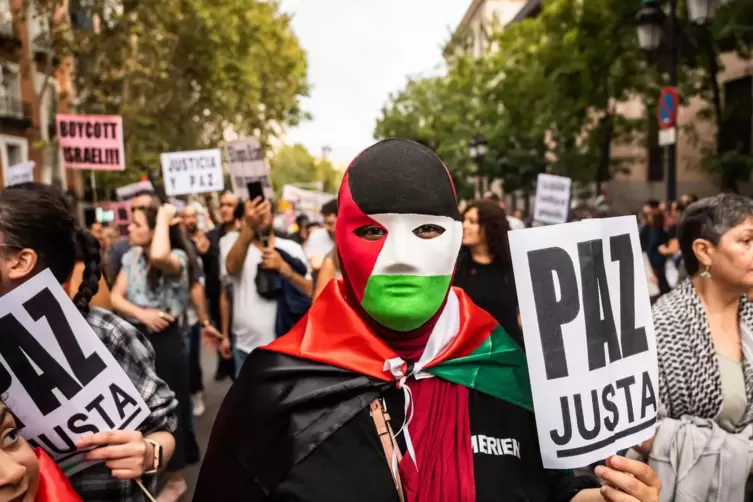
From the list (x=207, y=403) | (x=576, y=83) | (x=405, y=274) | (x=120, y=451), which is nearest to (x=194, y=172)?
(x=207, y=403)

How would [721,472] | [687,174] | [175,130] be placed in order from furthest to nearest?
1. [175,130]
2. [687,174]
3. [721,472]

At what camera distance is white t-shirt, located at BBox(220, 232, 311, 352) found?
19.0 ft

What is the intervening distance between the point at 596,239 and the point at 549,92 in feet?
61.0

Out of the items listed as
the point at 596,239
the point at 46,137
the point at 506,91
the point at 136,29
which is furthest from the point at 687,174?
the point at 596,239

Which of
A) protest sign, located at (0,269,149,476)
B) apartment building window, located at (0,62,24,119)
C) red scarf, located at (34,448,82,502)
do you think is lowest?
red scarf, located at (34,448,82,502)

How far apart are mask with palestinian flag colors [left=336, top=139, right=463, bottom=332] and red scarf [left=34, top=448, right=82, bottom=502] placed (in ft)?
2.93

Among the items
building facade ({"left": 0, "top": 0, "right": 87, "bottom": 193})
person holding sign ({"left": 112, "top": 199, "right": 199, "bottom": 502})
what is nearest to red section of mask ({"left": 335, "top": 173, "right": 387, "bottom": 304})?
person holding sign ({"left": 112, "top": 199, "right": 199, "bottom": 502})

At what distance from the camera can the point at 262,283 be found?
18.8 ft

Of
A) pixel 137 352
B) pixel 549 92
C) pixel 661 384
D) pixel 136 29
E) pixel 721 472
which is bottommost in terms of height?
pixel 721 472

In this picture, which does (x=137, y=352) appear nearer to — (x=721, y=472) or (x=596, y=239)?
(x=596, y=239)

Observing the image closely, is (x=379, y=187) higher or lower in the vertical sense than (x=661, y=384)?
higher

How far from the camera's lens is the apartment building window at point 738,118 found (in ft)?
51.3

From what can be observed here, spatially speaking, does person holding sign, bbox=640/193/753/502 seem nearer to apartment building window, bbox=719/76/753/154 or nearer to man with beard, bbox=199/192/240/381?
man with beard, bbox=199/192/240/381

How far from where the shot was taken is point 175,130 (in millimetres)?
27453
